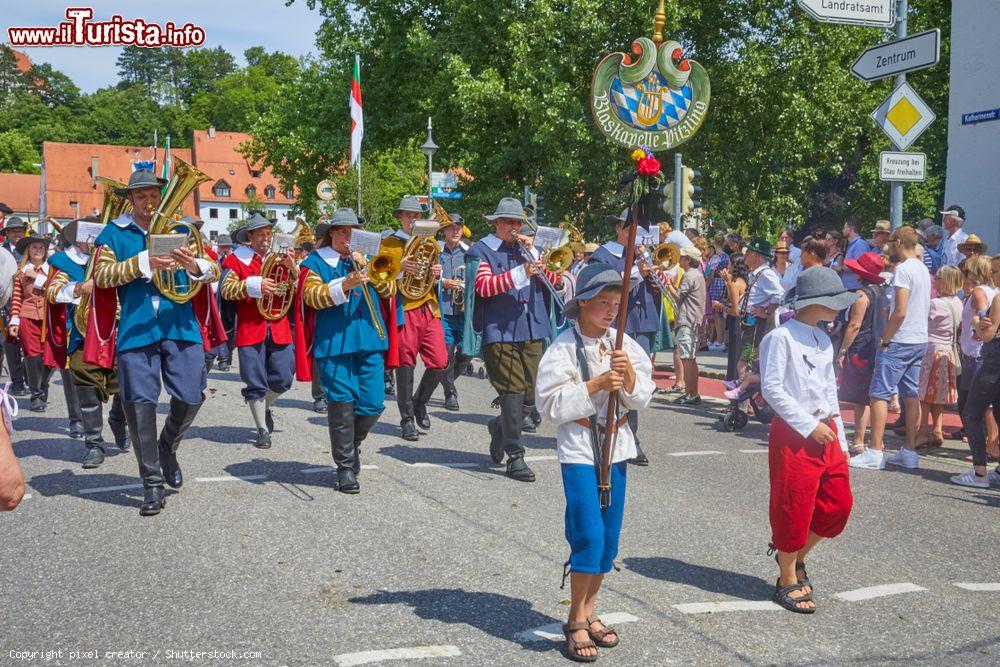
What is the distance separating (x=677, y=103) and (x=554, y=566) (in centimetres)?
1197

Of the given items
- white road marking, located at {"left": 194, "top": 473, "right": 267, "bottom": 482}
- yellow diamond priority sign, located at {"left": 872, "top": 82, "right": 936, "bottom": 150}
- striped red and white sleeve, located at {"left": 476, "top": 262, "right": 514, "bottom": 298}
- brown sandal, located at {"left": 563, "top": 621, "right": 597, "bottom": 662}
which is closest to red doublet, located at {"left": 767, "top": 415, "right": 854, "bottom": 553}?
brown sandal, located at {"left": 563, "top": 621, "right": 597, "bottom": 662}

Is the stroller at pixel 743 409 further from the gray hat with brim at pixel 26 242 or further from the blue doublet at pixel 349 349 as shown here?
the gray hat with brim at pixel 26 242

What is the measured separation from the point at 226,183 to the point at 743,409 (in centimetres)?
9707

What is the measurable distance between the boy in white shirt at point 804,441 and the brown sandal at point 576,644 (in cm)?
125

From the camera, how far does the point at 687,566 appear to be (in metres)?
5.78

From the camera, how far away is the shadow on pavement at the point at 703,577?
17.6 feet

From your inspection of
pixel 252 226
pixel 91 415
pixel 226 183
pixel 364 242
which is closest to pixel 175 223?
pixel 364 242

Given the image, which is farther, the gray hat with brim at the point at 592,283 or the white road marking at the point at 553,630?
the white road marking at the point at 553,630

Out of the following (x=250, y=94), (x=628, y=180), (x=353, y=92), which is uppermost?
(x=250, y=94)

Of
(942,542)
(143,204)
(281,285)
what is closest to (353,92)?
(281,285)

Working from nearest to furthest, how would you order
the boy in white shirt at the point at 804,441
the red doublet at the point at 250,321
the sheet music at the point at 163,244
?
the boy in white shirt at the point at 804,441 < the sheet music at the point at 163,244 < the red doublet at the point at 250,321

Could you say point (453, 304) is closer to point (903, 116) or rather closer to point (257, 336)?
point (257, 336)

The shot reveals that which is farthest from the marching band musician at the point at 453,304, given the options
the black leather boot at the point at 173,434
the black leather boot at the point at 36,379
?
the black leather boot at the point at 173,434

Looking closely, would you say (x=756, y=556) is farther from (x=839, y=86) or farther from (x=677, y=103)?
(x=839, y=86)
